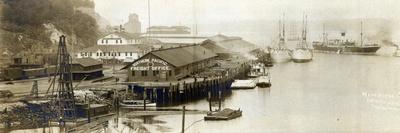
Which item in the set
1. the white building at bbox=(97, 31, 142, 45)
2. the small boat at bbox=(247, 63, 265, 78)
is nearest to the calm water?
the small boat at bbox=(247, 63, 265, 78)

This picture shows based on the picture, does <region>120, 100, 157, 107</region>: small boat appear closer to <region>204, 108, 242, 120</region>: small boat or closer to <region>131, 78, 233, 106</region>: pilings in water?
<region>131, 78, 233, 106</region>: pilings in water

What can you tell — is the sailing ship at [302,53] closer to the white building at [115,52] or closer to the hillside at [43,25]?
the white building at [115,52]

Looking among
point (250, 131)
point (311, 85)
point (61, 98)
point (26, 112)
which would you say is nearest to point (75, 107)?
point (61, 98)

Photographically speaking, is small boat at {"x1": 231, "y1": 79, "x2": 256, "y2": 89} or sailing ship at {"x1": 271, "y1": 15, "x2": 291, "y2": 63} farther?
sailing ship at {"x1": 271, "y1": 15, "x2": 291, "y2": 63}

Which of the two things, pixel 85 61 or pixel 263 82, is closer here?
pixel 85 61

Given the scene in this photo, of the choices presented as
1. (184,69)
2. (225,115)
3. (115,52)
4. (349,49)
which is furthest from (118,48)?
(349,49)

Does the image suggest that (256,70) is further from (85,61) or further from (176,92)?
(85,61)
